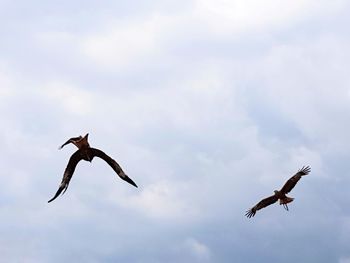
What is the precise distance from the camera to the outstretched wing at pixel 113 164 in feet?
104

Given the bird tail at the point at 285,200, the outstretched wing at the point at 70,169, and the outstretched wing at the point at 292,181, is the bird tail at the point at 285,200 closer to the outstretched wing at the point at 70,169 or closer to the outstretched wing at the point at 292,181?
the outstretched wing at the point at 292,181

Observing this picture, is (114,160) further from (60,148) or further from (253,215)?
(253,215)

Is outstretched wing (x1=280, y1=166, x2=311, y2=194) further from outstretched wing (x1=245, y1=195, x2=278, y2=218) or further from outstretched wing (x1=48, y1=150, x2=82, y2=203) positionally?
outstretched wing (x1=48, y1=150, x2=82, y2=203)

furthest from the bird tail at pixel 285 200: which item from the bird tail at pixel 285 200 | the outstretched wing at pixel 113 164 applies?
the outstretched wing at pixel 113 164

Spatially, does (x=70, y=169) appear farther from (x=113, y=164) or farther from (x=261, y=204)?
(x=261, y=204)

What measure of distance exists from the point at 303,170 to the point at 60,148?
101 ft

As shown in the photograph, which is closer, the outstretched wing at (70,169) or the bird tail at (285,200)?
the outstretched wing at (70,169)

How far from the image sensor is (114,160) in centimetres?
3275

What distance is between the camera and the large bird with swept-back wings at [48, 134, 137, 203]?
1244 inches

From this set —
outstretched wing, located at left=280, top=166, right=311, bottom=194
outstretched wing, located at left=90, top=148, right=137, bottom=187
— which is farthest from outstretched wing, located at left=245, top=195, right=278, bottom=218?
outstretched wing, located at left=90, top=148, right=137, bottom=187

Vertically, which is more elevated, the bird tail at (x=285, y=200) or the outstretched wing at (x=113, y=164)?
the bird tail at (x=285, y=200)

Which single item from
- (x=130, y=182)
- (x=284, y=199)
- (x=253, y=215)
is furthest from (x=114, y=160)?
(x=253, y=215)

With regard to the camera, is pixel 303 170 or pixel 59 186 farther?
pixel 303 170

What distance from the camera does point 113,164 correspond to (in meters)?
32.6
